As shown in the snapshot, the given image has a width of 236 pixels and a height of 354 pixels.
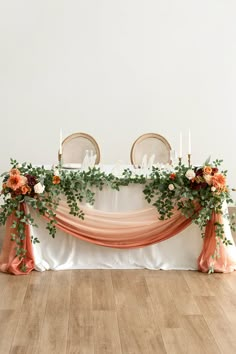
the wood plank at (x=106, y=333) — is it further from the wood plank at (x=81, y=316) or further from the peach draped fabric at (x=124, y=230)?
the peach draped fabric at (x=124, y=230)

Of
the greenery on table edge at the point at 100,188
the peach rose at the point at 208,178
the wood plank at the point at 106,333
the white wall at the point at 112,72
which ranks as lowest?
the wood plank at the point at 106,333

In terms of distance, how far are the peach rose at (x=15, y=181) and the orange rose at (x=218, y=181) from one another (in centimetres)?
129

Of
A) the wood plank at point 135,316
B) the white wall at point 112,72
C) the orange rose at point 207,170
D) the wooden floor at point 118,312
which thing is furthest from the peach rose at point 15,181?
the white wall at point 112,72

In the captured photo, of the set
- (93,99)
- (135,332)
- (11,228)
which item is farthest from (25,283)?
(93,99)

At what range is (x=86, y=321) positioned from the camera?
150 inches

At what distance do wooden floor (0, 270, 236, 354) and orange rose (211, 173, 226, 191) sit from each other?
0.63 meters

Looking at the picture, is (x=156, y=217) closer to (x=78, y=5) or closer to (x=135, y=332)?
(x=135, y=332)

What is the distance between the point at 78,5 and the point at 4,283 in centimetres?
389

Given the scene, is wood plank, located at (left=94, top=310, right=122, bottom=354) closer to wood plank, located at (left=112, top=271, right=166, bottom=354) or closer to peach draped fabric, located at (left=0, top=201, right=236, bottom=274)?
wood plank, located at (left=112, top=271, right=166, bottom=354)

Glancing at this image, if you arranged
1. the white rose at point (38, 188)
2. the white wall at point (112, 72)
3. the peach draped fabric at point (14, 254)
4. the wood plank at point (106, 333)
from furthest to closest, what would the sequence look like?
the white wall at point (112, 72) → the peach draped fabric at point (14, 254) → the white rose at point (38, 188) → the wood plank at point (106, 333)

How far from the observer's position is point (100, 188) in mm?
4773

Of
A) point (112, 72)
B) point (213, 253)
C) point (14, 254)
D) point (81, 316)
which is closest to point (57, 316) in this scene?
point (81, 316)

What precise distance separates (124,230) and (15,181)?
0.84 meters

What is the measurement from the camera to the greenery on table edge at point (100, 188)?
4688 mm
